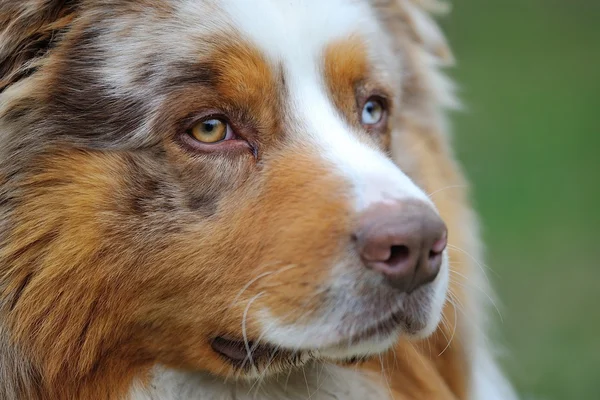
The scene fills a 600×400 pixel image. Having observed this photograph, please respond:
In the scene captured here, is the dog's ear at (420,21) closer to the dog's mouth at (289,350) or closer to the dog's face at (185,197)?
the dog's face at (185,197)

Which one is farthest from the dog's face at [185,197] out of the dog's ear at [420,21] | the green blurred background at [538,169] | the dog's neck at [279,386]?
the green blurred background at [538,169]

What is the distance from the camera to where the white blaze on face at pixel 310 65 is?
136 inches

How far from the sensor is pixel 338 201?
129 inches

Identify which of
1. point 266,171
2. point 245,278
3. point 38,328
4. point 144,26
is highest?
point 144,26

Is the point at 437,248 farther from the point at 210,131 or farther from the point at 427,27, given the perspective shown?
the point at 427,27

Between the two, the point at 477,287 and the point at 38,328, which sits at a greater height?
the point at 38,328

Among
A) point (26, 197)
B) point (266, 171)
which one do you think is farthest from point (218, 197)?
point (26, 197)

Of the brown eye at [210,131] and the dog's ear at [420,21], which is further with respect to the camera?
the dog's ear at [420,21]

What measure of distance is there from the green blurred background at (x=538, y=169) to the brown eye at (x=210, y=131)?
4052 millimetres

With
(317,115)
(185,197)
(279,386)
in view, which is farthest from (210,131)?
(279,386)

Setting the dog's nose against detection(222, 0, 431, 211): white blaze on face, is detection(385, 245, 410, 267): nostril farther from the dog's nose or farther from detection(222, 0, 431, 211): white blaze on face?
detection(222, 0, 431, 211): white blaze on face

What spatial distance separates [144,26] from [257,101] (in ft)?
1.75

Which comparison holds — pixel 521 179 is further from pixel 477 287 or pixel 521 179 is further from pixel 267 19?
pixel 267 19

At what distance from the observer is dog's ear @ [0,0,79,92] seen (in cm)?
351
